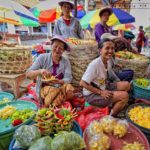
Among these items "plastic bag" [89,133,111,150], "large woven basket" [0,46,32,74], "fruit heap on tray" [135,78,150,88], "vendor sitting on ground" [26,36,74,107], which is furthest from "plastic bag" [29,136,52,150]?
"fruit heap on tray" [135,78,150,88]

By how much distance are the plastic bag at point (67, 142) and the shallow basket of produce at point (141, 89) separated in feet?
6.79

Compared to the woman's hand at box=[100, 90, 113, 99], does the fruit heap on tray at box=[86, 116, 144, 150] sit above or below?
below

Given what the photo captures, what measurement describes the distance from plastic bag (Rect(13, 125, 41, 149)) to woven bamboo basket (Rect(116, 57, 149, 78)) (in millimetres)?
2591

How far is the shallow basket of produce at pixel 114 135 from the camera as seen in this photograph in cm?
173

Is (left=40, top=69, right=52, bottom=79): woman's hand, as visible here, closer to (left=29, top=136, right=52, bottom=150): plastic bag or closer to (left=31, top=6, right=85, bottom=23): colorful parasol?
(left=29, top=136, right=52, bottom=150): plastic bag

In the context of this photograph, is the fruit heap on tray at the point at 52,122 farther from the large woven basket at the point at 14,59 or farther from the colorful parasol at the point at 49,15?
the colorful parasol at the point at 49,15

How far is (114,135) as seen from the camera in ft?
6.40

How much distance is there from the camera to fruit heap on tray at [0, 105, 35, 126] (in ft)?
6.35

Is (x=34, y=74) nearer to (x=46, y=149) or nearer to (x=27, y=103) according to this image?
(x=27, y=103)

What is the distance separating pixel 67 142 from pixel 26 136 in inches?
13.7

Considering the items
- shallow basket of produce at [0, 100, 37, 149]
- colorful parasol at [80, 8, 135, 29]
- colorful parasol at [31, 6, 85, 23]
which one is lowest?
shallow basket of produce at [0, 100, 37, 149]

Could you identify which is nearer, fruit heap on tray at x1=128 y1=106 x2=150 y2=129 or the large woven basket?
fruit heap on tray at x1=128 y1=106 x2=150 y2=129

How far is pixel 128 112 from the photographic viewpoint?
2488 millimetres

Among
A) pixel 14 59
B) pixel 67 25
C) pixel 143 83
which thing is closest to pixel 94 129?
pixel 143 83
